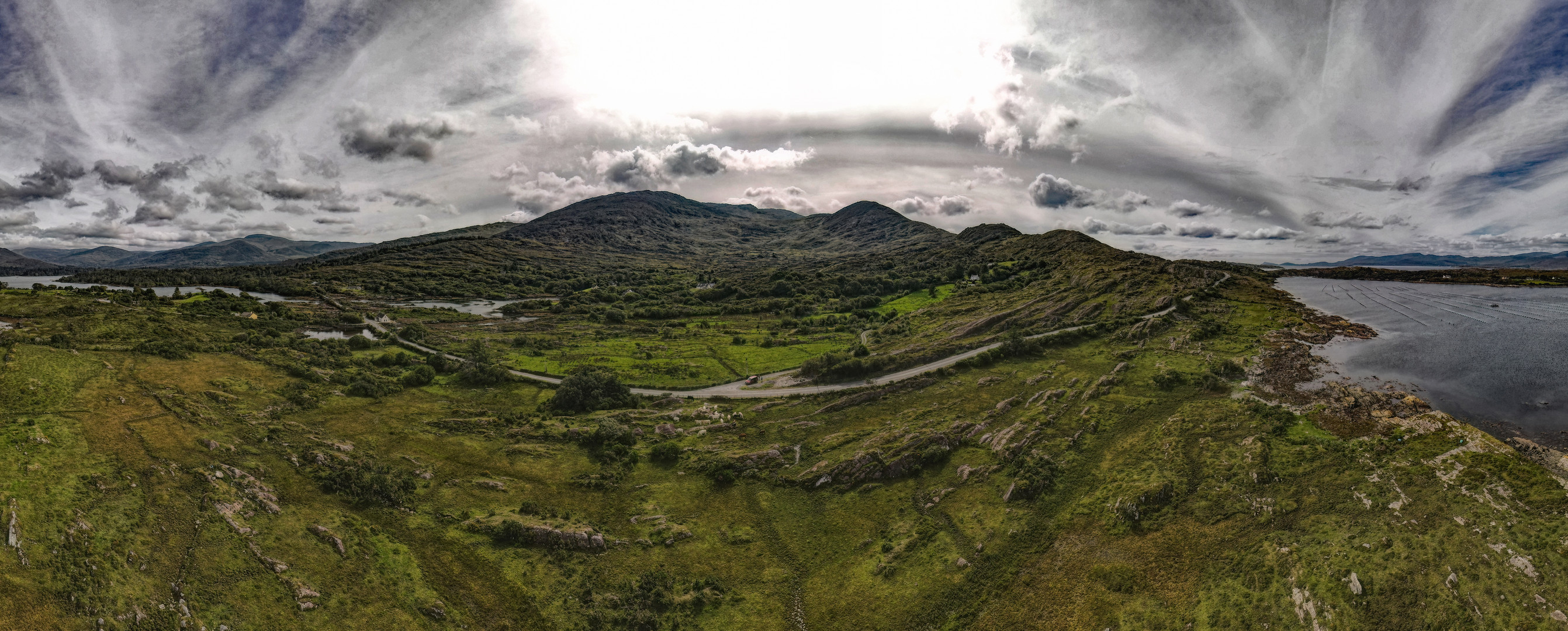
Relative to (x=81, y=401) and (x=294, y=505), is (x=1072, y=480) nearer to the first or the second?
(x=294, y=505)

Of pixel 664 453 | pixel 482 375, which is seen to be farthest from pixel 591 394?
pixel 664 453

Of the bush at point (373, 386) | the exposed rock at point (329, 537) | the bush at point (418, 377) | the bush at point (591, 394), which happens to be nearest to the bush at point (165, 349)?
the bush at point (373, 386)

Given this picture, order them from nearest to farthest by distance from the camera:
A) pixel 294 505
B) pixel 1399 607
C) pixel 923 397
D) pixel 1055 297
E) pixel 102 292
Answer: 1. pixel 1399 607
2. pixel 294 505
3. pixel 923 397
4. pixel 102 292
5. pixel 1055 297

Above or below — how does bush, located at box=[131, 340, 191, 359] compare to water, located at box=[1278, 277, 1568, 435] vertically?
above

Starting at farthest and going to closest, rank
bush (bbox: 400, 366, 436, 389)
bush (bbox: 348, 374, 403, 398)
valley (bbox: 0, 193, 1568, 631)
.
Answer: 1. bush (bbox: 400, 366, 436, 389)
2. bush (bbox: 348, 374, 403, 398)
3. valley (bbox: 0, 193, 1568, 631)

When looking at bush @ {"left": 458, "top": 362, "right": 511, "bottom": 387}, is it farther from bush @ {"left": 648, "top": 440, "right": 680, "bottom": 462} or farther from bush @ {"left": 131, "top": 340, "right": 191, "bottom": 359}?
bush @ {"left": 648, "top": 440, "right": 680, "bottom": 462}

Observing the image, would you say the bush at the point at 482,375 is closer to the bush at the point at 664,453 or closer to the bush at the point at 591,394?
the bush at the point at 591,394

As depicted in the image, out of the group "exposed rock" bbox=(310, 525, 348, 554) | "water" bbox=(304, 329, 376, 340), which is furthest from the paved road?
"exposed rock" bbox=(310, 525, 348, 554)

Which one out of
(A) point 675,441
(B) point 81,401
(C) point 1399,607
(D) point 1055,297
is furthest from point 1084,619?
(D) point 1055,297
